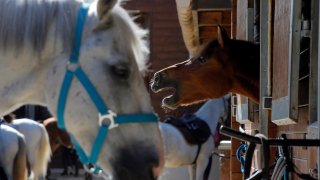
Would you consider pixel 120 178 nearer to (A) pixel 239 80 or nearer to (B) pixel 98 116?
(B) pixel 98 116

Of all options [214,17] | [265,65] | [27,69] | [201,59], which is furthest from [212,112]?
[27,69]

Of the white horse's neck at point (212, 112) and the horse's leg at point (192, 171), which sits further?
the white horse's neck at point (212, 112)

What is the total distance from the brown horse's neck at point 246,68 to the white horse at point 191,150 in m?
4.11

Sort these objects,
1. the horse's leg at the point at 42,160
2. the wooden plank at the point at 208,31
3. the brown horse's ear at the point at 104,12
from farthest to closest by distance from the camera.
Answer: the wooden plank at the point at 208,31 → the horse's leg at the point at 42,160 → the brown horse's ear at the point at 104,12

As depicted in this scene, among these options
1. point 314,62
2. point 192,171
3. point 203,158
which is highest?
point 314,62

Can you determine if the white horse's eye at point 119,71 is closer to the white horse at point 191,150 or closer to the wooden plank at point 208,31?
the wooden plank at point 208,31

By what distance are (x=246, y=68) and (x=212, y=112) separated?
236 inches

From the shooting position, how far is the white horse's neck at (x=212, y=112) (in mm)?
9962

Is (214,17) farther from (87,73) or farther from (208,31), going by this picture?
(87,73)

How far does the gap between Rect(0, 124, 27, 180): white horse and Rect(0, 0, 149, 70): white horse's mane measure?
5489mm

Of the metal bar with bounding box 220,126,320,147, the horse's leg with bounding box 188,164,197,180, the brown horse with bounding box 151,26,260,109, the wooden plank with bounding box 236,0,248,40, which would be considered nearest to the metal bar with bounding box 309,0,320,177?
the metal bar with bounding box 220,126,320,147

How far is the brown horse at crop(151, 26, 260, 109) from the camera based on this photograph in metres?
4.18

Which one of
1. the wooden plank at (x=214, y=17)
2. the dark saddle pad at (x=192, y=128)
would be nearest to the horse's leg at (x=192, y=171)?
the dark saddle pad at (x=192, y=128)

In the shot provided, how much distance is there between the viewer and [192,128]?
929cm
